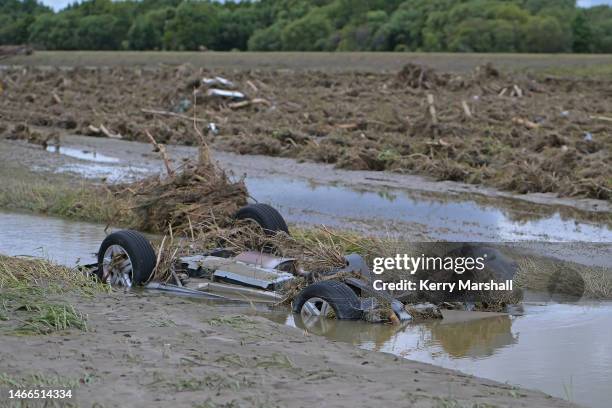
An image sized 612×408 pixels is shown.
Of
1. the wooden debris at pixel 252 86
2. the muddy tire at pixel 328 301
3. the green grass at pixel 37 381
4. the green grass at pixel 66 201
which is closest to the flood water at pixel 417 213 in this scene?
the green grass at pixel 66 201

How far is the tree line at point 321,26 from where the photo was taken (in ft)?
224

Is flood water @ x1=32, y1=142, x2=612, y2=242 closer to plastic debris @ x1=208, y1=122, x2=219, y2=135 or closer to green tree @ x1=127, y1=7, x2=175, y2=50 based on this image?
plastic debris @ x1=208, y1=122, x2=219, y2=135

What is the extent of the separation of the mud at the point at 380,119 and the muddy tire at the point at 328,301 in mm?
10711

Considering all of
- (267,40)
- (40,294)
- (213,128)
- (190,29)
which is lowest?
(40,294)

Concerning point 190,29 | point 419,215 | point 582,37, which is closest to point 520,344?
point 419,215

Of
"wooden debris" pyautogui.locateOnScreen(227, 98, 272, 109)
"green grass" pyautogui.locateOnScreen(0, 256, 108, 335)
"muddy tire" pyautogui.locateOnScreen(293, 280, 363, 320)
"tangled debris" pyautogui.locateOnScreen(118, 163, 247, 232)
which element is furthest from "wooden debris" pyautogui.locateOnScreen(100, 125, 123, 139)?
"muddy tire" pyautogui.locateOnScreen(293, 280, 363, 320)

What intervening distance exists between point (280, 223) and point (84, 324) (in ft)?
13.6

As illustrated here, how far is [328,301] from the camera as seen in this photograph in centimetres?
966

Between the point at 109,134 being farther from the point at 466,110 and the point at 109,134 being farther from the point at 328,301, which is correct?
the point at 328,301

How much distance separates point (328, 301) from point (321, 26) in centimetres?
7340

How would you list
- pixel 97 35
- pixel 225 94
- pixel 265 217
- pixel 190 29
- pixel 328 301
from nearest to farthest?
pixel 328 301, pixel 265 217, pixel 225 94, pixel 190 29, pixel 97 35

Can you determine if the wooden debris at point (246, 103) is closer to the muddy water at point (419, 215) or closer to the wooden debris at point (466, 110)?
the wooden debris at point (466, 110)

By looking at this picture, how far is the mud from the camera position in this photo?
22.3m

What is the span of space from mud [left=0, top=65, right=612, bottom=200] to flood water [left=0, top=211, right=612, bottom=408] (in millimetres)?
9530
